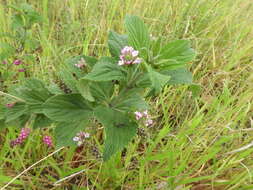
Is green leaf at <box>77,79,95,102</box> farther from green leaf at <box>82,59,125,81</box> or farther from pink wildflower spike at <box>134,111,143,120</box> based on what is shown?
pink wildflower spike at <box>134,111,143,120</box>

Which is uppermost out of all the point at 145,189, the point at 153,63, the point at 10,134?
the point at 153,63

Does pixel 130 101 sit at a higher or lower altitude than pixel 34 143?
higher

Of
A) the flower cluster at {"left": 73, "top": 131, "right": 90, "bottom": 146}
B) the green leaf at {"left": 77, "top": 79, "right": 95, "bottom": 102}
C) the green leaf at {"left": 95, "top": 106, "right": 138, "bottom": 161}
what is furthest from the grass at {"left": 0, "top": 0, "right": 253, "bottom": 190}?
the green leaf at {"left": 77, "top": 79, "right": 95, "bottom": 102}

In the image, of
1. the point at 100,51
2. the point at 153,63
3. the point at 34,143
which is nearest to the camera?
the point at 153,63

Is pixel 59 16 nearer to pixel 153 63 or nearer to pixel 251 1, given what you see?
pixel 153 63

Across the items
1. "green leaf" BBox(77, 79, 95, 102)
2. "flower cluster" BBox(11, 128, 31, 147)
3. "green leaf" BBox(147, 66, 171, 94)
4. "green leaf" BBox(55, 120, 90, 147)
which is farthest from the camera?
"flower cluster" BBox(11, 128, 31, 147)

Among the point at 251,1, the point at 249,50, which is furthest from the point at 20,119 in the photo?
the point at 251,1

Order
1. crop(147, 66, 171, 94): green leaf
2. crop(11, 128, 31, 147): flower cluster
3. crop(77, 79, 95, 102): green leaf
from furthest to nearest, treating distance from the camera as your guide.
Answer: crop(11, 128, 31, 147): flower cluster, crop(77, 79, 95, 102): green leaf, crop(147, 66, 171, 94): green leaf
